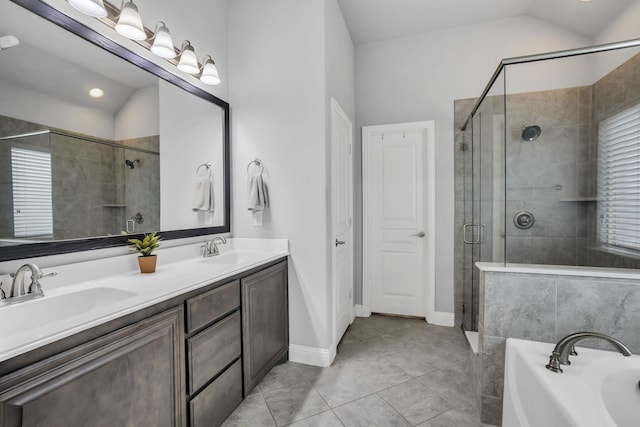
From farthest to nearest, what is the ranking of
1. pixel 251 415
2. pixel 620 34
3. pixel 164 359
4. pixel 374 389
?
pixel 620 34 → pixel 374 389 → pixel 251 415 → pixel 164 359

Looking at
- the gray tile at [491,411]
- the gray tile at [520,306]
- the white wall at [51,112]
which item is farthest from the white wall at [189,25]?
the gray tile at [491,411]

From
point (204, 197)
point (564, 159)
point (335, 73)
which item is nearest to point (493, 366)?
point (564, 159)

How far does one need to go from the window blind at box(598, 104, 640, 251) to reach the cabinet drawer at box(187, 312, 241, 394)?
2.43 m

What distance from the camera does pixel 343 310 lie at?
2.88 metres

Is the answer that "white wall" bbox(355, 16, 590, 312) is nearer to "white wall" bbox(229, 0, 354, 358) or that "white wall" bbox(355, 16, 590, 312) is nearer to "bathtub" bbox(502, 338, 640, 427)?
"white wall" bbox(229, 0, 354, 358)

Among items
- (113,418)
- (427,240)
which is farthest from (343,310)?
(113,418)

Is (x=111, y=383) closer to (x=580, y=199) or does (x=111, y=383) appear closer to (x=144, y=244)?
(x=144, y=244)

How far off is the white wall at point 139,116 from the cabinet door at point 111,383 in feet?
3.58

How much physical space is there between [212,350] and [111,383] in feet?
1.80

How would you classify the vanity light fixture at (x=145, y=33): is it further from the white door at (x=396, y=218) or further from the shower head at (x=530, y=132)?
the shower head at (x=530, y=132)

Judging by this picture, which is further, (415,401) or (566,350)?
(415,401)

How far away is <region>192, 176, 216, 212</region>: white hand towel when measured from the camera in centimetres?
223

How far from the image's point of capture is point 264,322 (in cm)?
205

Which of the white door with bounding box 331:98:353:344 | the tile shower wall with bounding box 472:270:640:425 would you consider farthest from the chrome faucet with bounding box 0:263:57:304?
the tile shower wall with bounding box 472:270:640:425
